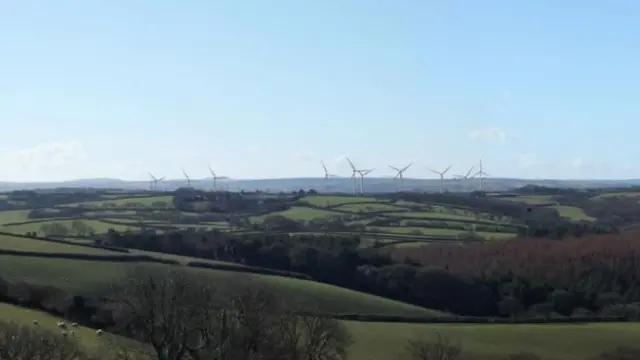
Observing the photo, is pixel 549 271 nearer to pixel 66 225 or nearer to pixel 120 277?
pixel 120 277

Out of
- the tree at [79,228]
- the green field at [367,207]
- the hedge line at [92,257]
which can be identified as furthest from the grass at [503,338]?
the green field at [367,207]

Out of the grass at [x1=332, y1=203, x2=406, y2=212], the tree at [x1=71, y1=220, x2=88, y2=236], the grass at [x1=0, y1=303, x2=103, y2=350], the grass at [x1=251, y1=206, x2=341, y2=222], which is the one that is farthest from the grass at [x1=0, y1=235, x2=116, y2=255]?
the grass at [x1=332, y1=203, x2=406, y2=212]

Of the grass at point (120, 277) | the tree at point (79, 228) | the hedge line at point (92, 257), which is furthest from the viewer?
the tree at point (79, 228)

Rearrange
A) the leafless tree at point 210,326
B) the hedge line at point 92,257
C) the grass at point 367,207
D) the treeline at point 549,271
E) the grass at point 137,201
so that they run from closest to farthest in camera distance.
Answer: the leafless tree at point 210,326 < the hedge line at point 92,257 < the treeline at point 549,271 < the grass at point 367,207 < the grass at point 137,201

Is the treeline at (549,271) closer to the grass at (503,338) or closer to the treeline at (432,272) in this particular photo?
the treeline at (432,272)

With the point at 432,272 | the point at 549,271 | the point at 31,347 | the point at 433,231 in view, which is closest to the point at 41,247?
the point at 432,272

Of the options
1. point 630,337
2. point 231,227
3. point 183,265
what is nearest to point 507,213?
point 231,227

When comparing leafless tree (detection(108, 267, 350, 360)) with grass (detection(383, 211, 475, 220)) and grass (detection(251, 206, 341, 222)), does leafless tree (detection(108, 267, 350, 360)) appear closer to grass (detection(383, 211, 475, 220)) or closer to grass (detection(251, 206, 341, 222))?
grass (detection(251, 206, 341, 222))
